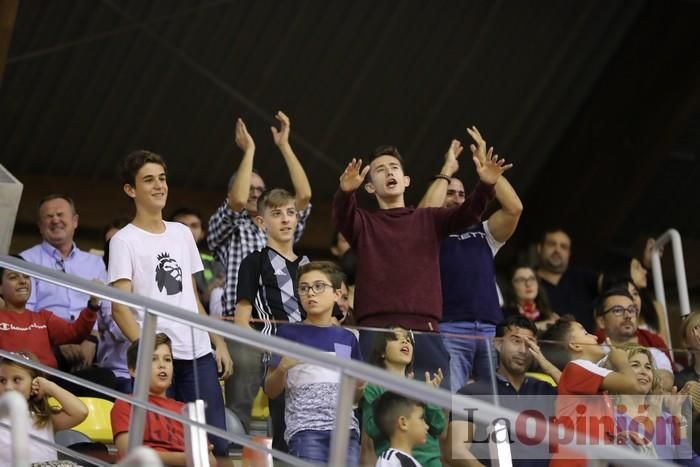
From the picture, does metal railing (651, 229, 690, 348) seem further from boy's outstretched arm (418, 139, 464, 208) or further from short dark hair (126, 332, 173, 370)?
short dark hair (126, 332, 173, 370)

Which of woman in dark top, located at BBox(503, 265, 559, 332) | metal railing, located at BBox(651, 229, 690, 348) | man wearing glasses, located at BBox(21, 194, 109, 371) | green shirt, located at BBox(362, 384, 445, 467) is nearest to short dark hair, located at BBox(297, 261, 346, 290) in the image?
green shirt, located at BBox(362, 384, 445, 467)

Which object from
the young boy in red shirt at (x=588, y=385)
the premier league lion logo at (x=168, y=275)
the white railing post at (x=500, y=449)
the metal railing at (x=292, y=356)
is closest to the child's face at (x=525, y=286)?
the young boy in red shirt at (x=588, y=385)

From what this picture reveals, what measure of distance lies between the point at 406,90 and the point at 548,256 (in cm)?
242

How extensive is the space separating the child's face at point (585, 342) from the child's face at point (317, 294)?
99 cm

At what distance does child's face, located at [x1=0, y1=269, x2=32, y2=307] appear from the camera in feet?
20.0

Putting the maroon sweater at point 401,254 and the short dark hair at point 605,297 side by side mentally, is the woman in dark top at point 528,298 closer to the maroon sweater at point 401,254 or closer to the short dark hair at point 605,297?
→ the short dark hair at point 605,297

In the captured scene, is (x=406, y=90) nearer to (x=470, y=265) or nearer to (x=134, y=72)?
(x=134, y=72)

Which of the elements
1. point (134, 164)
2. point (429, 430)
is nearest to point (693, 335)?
point (429, 430)

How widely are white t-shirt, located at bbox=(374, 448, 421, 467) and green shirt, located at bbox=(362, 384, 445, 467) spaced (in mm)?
13

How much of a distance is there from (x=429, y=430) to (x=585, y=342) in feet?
4.37

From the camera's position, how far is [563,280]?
866 centimetres

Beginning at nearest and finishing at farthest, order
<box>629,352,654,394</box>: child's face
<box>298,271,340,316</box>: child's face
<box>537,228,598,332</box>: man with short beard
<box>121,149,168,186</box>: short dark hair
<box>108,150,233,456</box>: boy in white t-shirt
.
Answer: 1. <box>108,150,233,456</box>: boy in white t-shirt
2. <box>298,271,340,316</box>: child's face
3. <box>629,352,654,394</box>: child's face
4. <box>121,149,168,186</box>: short dark hair
5. <box>537,228,598,332</box>: man with short beard

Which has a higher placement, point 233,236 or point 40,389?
point 233,236

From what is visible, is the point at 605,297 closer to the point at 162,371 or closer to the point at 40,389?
the point at 162,371
